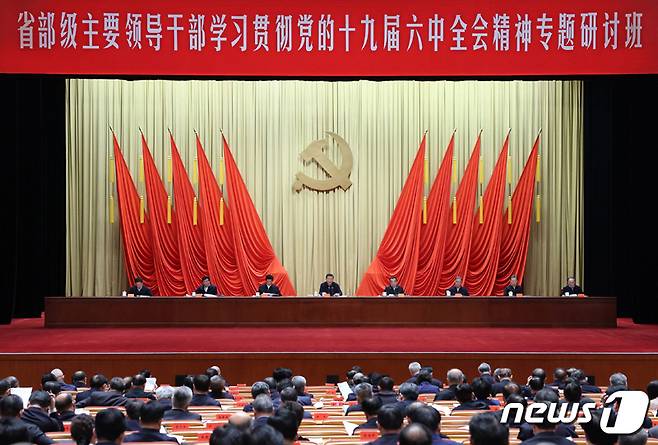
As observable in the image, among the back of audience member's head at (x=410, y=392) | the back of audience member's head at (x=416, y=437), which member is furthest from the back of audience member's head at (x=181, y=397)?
the back of audience member's head at (x=416, y=437)

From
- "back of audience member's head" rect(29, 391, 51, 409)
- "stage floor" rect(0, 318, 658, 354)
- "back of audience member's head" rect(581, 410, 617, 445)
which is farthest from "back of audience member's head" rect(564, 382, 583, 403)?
"stage floor" rect(0, 318, 658, 354)

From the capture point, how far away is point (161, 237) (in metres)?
12.5

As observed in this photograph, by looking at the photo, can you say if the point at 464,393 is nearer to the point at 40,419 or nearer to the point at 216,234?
the point at 40,419

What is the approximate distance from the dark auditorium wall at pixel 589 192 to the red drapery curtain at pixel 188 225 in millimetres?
1508

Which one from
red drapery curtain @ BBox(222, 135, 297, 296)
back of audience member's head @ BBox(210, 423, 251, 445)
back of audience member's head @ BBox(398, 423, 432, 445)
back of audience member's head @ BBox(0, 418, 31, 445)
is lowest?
back of audience member's head @ BBox(0, 418, 31, 445)

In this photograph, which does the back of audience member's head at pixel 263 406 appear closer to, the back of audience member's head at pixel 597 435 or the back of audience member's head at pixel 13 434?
the back of audience member's head at pixel 13 434

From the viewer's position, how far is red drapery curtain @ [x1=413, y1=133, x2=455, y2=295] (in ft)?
40.9

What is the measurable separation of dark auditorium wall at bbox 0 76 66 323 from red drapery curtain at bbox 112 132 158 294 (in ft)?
2.47

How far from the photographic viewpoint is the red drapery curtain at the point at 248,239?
12445mm

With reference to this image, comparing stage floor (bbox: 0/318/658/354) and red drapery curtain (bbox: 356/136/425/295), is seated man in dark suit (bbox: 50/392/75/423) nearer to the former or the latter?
stage floor (bbox: 0/318/658/354)

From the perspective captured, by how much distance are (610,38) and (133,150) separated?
6662 mm

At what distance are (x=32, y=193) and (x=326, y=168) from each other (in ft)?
12.5


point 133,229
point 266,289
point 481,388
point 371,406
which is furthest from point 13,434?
point 133,229

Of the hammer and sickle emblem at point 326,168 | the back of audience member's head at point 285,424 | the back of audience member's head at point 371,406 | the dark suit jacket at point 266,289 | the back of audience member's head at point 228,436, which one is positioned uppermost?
the hammer and sickle emblem at point 326,168
